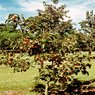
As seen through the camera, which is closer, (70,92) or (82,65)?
(82,65)

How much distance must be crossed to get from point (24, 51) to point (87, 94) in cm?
491

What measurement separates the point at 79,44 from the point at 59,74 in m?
1.79

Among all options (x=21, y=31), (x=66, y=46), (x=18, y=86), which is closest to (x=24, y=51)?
(x=21, y=31)

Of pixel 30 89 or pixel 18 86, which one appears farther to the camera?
pixel 18 86

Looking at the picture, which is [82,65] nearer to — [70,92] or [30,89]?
[70,92]

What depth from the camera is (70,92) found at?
49.9 ft

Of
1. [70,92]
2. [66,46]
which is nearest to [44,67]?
[66,46]

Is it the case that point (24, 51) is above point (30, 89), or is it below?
above

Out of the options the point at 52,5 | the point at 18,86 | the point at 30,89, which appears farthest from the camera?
the point at 52,5

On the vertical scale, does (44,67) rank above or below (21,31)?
below

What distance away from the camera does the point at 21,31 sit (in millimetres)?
11633

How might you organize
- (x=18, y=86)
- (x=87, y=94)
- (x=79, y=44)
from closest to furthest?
1. (x=79, y=44)
2. (x=87, y=94)
3. (x=18, y=86)

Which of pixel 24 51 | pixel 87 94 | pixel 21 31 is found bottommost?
pixel 87 94

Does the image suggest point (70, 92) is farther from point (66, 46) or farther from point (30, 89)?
point (66, 46)
